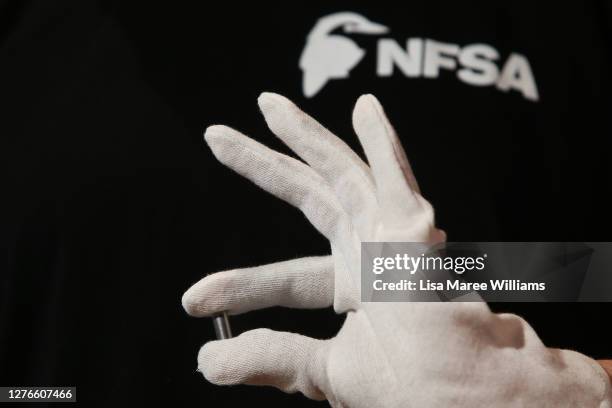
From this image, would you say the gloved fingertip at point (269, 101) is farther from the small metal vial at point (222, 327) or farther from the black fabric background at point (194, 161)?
the black fabric background at point (194, 161)

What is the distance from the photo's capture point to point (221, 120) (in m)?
0.86

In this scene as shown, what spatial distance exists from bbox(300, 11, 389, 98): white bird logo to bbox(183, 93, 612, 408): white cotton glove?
1.15 ft

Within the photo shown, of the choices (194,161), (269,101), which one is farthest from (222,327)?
(194,161)

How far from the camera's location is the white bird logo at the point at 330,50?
2.92ft

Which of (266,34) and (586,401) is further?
(266,34)

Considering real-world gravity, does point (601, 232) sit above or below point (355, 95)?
below

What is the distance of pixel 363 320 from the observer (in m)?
0.53

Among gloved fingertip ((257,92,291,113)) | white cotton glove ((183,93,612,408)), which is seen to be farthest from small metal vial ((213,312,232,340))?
gloved fingertip ((257,92,291,113))

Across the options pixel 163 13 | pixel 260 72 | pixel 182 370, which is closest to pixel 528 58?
pixel 260 72

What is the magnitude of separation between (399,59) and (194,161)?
27 cm

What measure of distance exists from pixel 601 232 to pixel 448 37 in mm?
292

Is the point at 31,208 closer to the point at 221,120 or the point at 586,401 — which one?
the point at 221,120

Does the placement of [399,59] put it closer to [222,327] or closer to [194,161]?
[194,161]
